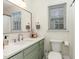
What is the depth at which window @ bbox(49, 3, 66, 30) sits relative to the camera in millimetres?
3001

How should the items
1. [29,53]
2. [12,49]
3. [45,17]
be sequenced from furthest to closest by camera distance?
1. [45,17]
2. [29,53]
3. [12,49]

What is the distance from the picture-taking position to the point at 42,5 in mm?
3270

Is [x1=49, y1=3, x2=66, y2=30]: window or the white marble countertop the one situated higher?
[x1=49, y1=3, x2=66, y2=30]: window

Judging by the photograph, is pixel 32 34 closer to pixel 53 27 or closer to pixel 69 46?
pixel 53 27

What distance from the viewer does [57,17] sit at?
3.12 metres

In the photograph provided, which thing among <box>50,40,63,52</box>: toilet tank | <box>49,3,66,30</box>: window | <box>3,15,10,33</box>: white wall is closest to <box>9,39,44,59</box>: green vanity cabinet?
<box>3,15,10,33</box>: white wall

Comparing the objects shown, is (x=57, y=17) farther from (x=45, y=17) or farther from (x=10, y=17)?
(x=10, y=17)

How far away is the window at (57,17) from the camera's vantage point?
300 centimetres

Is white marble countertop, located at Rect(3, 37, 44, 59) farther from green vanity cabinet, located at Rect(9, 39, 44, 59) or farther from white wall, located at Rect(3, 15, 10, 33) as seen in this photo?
white wall, located at Rect(3, 15, 10, 33)

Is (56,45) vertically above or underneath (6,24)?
underneath

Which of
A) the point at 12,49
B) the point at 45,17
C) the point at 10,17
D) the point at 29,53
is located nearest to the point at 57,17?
the point at 45,17

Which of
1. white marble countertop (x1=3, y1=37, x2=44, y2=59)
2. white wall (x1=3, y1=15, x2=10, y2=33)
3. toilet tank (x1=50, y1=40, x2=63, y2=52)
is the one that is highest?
white wall (x1=3, y1=15, x2=10, y2=33)

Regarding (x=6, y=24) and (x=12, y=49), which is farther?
(x=6, y=24)
